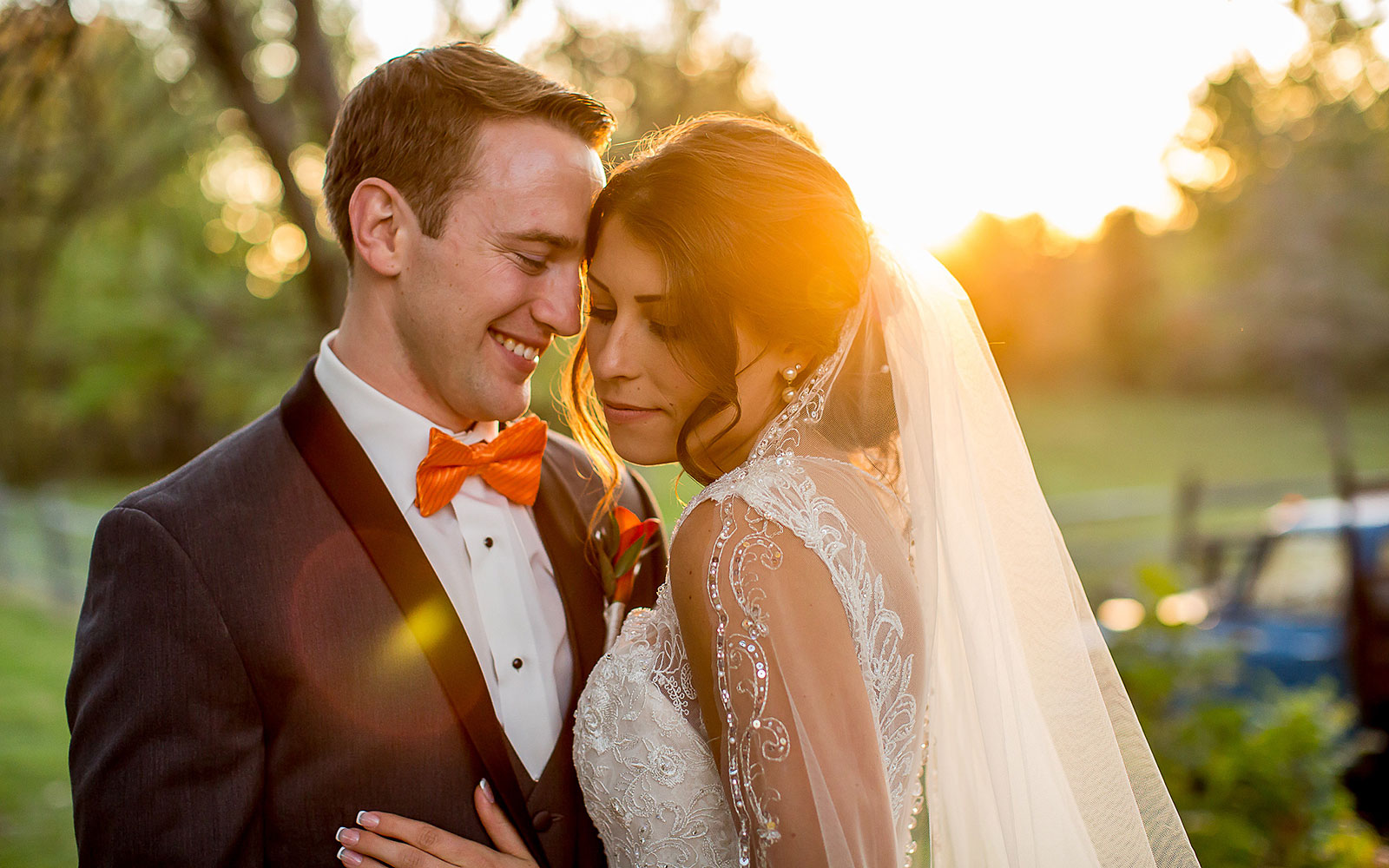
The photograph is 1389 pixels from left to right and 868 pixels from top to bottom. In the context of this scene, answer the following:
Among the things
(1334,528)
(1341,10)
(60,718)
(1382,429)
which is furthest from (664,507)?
(1382,429)

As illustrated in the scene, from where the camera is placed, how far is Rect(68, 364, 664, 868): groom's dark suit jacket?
5.88ft

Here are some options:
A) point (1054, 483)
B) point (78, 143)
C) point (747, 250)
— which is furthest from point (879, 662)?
point (1054, 483)

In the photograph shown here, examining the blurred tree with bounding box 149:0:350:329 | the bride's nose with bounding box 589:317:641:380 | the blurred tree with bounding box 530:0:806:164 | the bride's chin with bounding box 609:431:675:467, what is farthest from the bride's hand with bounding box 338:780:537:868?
the blurred tree with bounding box 530:0:806:164

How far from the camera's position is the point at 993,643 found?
2113 millimetres

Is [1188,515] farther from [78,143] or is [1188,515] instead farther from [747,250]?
[78,143]

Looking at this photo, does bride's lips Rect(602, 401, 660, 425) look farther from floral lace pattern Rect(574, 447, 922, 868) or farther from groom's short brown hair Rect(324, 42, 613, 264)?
groom's short brown hair Rect(324, 42, 613, 264)

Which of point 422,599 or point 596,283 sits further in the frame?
point 596,283

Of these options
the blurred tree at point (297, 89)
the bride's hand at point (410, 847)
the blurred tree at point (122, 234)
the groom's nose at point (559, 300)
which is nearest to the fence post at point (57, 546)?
the blurred tree at point (122, 234)

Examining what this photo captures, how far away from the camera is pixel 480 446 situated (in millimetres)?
2268

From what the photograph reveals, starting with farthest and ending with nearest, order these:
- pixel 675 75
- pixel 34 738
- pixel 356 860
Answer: pixel 34 738, pixel 675 75, pixel 356 860

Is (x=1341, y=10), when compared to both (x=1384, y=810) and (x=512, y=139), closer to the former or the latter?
(x=512, y=139)

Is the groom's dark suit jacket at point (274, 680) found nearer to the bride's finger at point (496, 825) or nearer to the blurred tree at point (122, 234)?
the bride's finger at point (496, 825)

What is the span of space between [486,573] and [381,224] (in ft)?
2.89

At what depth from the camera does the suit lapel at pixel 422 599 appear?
6.62 ft
